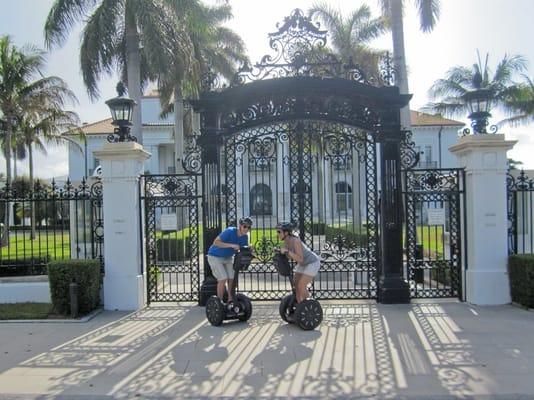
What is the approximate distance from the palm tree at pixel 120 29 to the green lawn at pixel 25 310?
912 centimetres

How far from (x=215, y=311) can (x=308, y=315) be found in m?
1.41

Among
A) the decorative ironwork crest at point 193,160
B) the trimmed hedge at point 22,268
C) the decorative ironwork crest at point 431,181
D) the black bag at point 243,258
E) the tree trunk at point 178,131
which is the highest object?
the tree trunk at point 178,131

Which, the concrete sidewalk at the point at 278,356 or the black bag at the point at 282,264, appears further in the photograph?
the black bag at the point at 282,264

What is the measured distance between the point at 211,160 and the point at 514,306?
586 centimetres

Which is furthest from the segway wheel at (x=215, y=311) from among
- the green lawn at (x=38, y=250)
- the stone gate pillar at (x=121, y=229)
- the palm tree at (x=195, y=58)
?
the palm tree at (x=195, y=58)

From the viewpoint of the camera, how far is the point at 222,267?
25.5 ft

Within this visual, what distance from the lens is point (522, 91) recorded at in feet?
98.1

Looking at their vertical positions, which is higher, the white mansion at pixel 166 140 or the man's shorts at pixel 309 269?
the white mansion at pixel 166 140

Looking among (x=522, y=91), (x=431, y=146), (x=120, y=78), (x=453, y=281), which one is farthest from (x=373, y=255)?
(x=431, y=146)

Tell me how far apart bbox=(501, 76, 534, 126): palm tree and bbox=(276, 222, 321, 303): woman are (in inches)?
1071

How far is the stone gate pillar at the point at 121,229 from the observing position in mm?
9055

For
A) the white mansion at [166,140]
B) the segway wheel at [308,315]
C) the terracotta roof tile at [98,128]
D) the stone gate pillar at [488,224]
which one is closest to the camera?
the segway wheel at [308,315]

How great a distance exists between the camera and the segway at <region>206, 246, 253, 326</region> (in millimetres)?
7512

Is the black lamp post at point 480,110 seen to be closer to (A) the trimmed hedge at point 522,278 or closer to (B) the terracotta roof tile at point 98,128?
(A) the trimmed hedge at point 522,278
